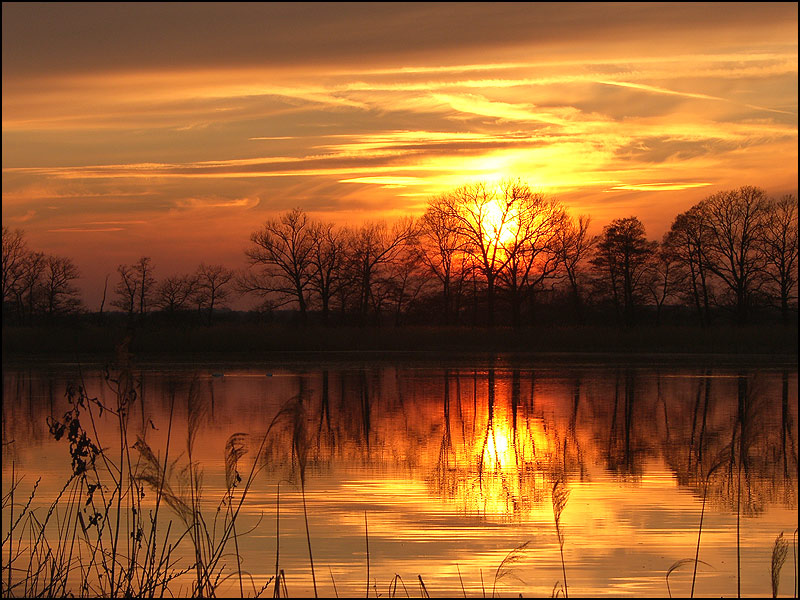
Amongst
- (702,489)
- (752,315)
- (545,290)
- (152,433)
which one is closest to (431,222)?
(545,290)

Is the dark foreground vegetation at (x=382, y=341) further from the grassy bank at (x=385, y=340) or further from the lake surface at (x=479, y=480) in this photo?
Answer: the lake surface at (x=479, y=480)

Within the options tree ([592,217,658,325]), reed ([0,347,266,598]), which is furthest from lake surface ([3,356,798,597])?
tree ([592,217,658,325])

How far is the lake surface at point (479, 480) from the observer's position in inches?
295

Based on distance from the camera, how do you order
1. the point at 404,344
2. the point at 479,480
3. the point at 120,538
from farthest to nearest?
the point at 404,344 → the point at 479,480 → the point at 120,538

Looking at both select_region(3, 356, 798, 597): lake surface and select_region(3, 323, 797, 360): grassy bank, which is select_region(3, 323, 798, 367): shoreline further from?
select_region(3, 356, 798, 597): lake surface

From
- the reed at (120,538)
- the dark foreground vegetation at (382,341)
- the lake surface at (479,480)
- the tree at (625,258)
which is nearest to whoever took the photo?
the reed at (120,538)

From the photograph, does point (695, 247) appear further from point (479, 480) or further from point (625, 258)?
point (479, 480)

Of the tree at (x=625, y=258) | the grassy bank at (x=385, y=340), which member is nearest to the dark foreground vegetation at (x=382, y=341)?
the grassy bank at (x=385, y=340)

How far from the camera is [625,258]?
61.5 m

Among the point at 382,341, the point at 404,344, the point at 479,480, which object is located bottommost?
the point at 479,480

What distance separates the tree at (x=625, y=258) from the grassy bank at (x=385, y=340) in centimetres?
1654

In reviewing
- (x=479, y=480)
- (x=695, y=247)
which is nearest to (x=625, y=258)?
(x=695, y=247)

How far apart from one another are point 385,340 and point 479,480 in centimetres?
3412

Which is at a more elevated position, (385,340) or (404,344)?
(385,340)
